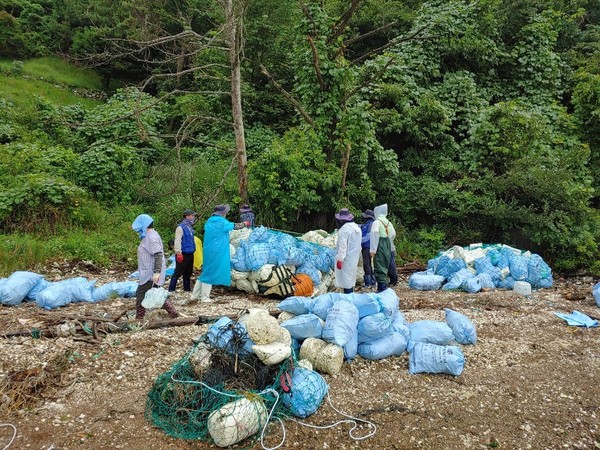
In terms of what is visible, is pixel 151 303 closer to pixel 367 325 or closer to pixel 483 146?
Answer: pixel 367 325

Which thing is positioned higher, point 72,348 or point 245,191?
point 245,191

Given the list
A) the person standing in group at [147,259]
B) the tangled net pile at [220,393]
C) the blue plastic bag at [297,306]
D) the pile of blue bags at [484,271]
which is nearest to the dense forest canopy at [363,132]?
the pile of blue bags at [484,271]

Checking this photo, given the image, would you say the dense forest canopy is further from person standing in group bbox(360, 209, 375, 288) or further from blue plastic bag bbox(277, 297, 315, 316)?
blue plastic bag bbox(277, 297, 315, 316)

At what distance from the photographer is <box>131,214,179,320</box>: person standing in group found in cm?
567

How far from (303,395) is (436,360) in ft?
5.29

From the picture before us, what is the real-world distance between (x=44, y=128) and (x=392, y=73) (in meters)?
9.86

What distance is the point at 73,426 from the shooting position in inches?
147

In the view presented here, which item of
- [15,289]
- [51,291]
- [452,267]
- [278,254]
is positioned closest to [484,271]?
[452,267]

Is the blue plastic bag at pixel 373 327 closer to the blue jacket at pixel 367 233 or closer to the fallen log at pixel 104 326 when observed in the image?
the fallen log at pixel 104 326

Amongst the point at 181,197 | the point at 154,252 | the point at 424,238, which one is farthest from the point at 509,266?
the point at 181,197

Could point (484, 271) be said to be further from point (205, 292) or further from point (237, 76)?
point (237, 76)

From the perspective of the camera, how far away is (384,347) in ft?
16.5

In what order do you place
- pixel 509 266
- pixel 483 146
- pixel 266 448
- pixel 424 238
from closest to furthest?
pixel 266 448
pixel 509 266
pixel 424 238
pixel 483 146

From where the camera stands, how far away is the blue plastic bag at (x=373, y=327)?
4953 mm
